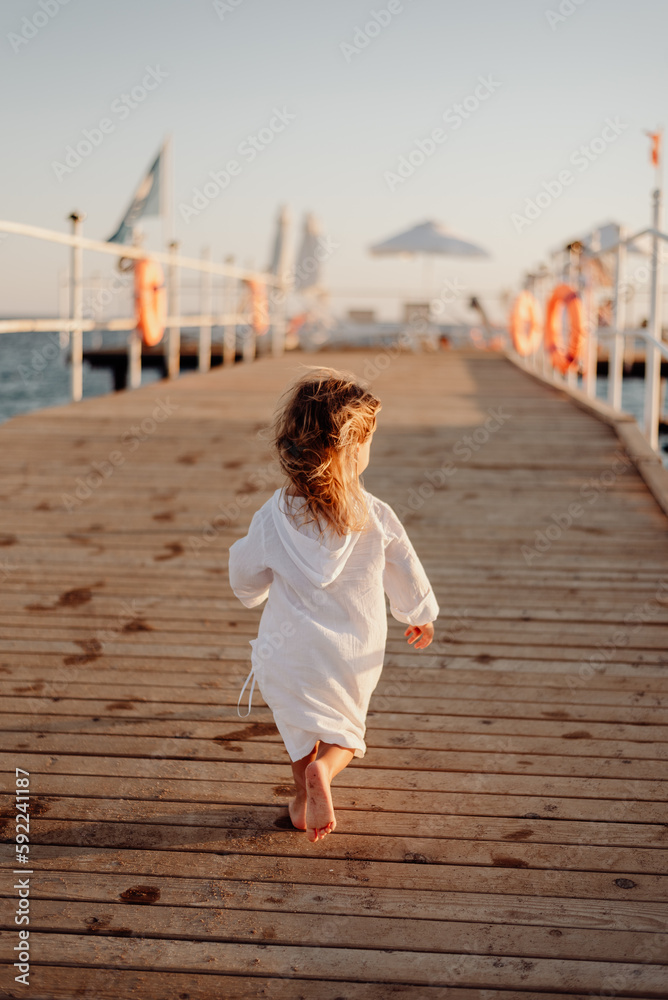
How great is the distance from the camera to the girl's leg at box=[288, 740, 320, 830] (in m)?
1.72

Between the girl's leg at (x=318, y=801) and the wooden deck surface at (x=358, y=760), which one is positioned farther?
the girl's leg at (x=318, y=801)

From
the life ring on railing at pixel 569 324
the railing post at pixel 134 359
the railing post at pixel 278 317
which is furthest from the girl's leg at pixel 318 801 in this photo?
the railing post at pixel 278 317

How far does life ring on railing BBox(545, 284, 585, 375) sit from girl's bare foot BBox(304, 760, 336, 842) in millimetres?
5754

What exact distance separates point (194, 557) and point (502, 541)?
1.15 metres

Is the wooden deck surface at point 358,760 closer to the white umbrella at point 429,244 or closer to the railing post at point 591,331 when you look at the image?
the railing post at point 591,331

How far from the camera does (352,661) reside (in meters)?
1.77

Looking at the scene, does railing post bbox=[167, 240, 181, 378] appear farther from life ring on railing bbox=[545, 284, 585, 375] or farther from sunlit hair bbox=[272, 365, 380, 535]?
sunlit hair bbox=[272, 365, 380, 535]

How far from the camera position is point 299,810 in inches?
68.1

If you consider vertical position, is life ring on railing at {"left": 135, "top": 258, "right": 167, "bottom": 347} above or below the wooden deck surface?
above

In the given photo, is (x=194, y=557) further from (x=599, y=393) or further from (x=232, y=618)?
(x=599, y=393)

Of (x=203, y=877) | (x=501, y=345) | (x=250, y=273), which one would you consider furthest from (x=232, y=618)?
(x=501, y=345)

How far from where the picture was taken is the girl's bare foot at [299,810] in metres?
1.72

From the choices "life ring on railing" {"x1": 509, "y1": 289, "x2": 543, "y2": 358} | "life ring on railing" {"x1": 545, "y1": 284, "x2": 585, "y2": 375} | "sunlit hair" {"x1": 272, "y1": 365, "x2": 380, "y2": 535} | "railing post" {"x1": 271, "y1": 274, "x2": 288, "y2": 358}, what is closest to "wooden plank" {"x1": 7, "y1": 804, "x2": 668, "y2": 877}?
"sunlit hair" {"x1": 272, "y1": 365, "x2": 380, "y2": 535}

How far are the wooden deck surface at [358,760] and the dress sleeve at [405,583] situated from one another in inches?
14.0
